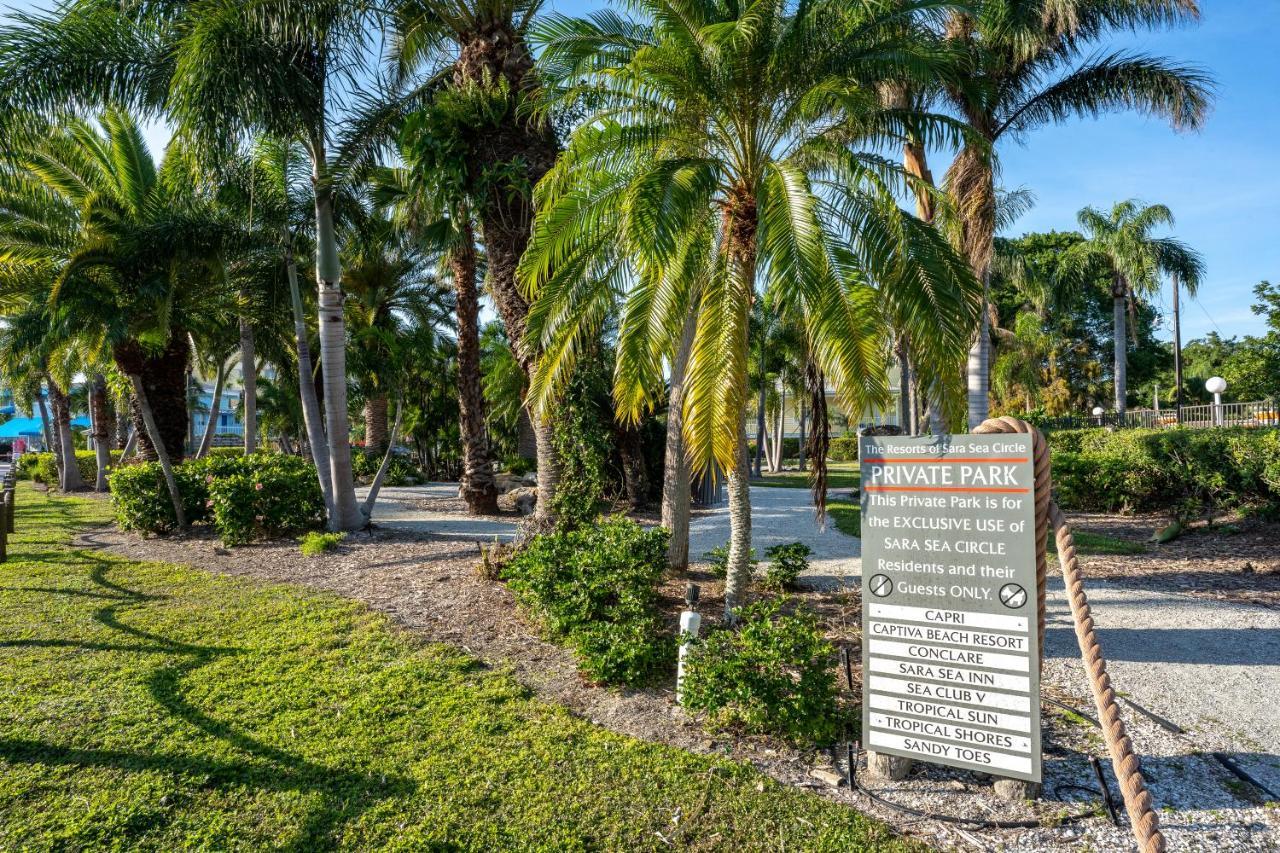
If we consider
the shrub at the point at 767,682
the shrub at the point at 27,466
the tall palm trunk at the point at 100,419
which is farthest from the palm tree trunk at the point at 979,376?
the shrub at the point at 27,466

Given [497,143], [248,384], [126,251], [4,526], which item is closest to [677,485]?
[497,143]

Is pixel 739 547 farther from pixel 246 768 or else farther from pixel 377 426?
pixel 377 426

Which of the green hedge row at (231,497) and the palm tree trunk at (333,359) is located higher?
the palm tree trunk at (333,359)

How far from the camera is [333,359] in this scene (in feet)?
33.0

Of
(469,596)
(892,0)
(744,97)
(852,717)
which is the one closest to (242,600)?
(469,596)

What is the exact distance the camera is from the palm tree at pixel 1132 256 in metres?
24.8

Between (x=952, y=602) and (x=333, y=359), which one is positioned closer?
(x=952, y=602)

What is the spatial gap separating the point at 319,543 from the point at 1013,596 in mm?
8397

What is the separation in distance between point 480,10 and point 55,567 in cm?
857

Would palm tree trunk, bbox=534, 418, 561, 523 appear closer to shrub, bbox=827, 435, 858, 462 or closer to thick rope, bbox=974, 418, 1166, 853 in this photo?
thick rope, bbox=974, 418, 1166, 853

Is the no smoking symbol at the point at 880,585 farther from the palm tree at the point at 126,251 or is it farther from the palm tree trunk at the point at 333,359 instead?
the palm tree at the point at 126,251

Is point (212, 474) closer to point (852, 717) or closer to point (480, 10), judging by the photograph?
point (480, 10)

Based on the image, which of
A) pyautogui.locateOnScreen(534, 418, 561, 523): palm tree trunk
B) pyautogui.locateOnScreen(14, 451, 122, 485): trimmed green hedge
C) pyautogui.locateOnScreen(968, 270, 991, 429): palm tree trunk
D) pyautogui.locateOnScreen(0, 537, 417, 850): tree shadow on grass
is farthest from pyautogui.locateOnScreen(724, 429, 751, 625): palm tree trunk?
pyautogui.locateOnScreen(14, 451, 122, 485): trimmed green hedge

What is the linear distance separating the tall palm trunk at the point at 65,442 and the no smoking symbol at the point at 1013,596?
24492 mm
